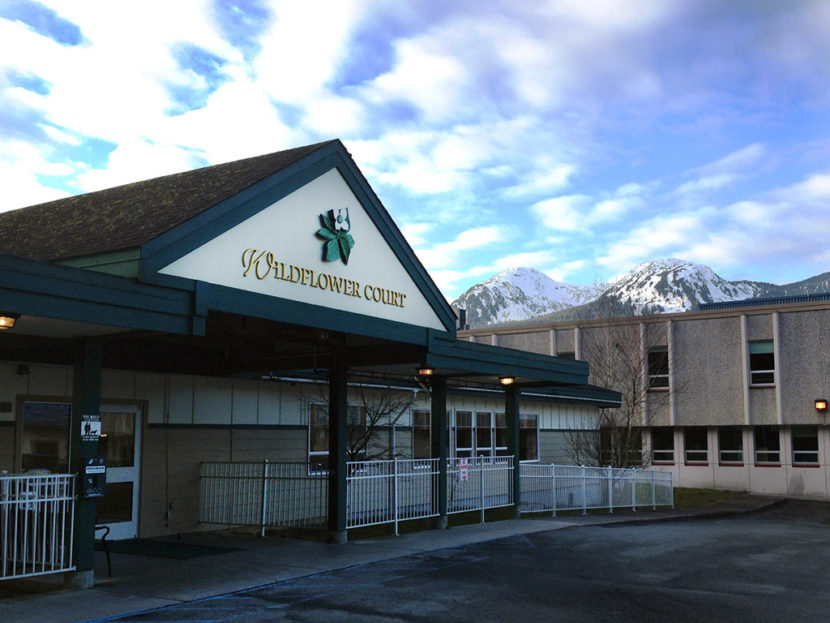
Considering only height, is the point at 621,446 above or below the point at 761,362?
below

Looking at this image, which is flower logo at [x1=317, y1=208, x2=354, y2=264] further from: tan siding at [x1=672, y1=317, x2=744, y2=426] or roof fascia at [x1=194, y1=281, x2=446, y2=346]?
tan siding at [x1=672, y1=317, x2=744, y2=426]

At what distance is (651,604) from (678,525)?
961 cm

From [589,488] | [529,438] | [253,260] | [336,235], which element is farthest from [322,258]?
[529,438]

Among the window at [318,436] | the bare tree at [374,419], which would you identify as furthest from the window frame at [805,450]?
the window at [318,436]

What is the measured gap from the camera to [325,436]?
1728 centimetres

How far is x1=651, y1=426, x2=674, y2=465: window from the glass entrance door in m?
25.4

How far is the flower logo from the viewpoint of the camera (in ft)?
37.6

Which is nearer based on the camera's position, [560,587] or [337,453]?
[560,587]

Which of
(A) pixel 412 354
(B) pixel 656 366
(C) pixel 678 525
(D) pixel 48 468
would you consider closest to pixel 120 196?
(D) pixel 48 468

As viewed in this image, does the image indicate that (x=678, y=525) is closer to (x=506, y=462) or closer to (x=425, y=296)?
(x=506, y=462)

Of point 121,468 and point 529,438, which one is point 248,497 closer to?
point 121,468

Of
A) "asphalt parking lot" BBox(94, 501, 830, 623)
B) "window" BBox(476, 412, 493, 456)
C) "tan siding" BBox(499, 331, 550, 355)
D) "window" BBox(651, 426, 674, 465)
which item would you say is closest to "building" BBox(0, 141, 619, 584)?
"asphalt parking lot" BBox(94, 501, 830, 623)

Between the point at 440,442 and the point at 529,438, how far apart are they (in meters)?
10.1

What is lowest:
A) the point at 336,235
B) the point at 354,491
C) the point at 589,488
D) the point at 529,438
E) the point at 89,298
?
the point at 589,488
